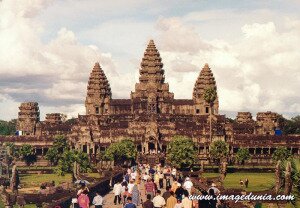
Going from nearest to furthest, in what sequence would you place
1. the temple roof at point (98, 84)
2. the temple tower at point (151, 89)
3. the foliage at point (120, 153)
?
1. the foliage at point (120, 153)
2. the temple tower at point (151, 89)
3. the temple roof at point (98, 84)

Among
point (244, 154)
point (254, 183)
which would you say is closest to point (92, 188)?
point (254, 183)

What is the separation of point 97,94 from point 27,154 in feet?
164

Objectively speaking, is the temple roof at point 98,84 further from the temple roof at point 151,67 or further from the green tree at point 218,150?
the green tree at point 218,150

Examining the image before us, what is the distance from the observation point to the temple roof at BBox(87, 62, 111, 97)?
195m

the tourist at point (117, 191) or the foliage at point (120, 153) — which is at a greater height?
the foliage at point (120, 153)

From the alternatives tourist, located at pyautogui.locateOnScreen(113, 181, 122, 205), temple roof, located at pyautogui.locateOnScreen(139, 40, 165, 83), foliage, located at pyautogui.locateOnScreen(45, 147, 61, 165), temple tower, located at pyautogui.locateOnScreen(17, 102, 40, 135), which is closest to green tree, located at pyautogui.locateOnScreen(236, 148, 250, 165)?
foliage, located at pyautogui.locateOnScreen(45, 147, 61, 165)

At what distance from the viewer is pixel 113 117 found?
18250 cm

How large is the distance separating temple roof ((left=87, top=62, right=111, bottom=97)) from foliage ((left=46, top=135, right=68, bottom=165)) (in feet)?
172

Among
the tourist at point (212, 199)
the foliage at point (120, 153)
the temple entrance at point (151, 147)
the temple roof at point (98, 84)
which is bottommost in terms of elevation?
the tourist at point (212, 199)

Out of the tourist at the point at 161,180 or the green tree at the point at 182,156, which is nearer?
the tourist at the point at 161,180

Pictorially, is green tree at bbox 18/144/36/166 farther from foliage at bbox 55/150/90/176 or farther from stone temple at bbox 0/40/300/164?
foliage at bbox 55/150/90/176

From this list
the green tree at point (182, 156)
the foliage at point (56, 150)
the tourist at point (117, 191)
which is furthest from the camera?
the foliage at point (56, 150)

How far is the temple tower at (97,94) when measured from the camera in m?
193

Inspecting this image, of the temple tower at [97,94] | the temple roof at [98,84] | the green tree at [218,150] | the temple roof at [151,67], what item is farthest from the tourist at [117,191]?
the temple roof at [98,84]
